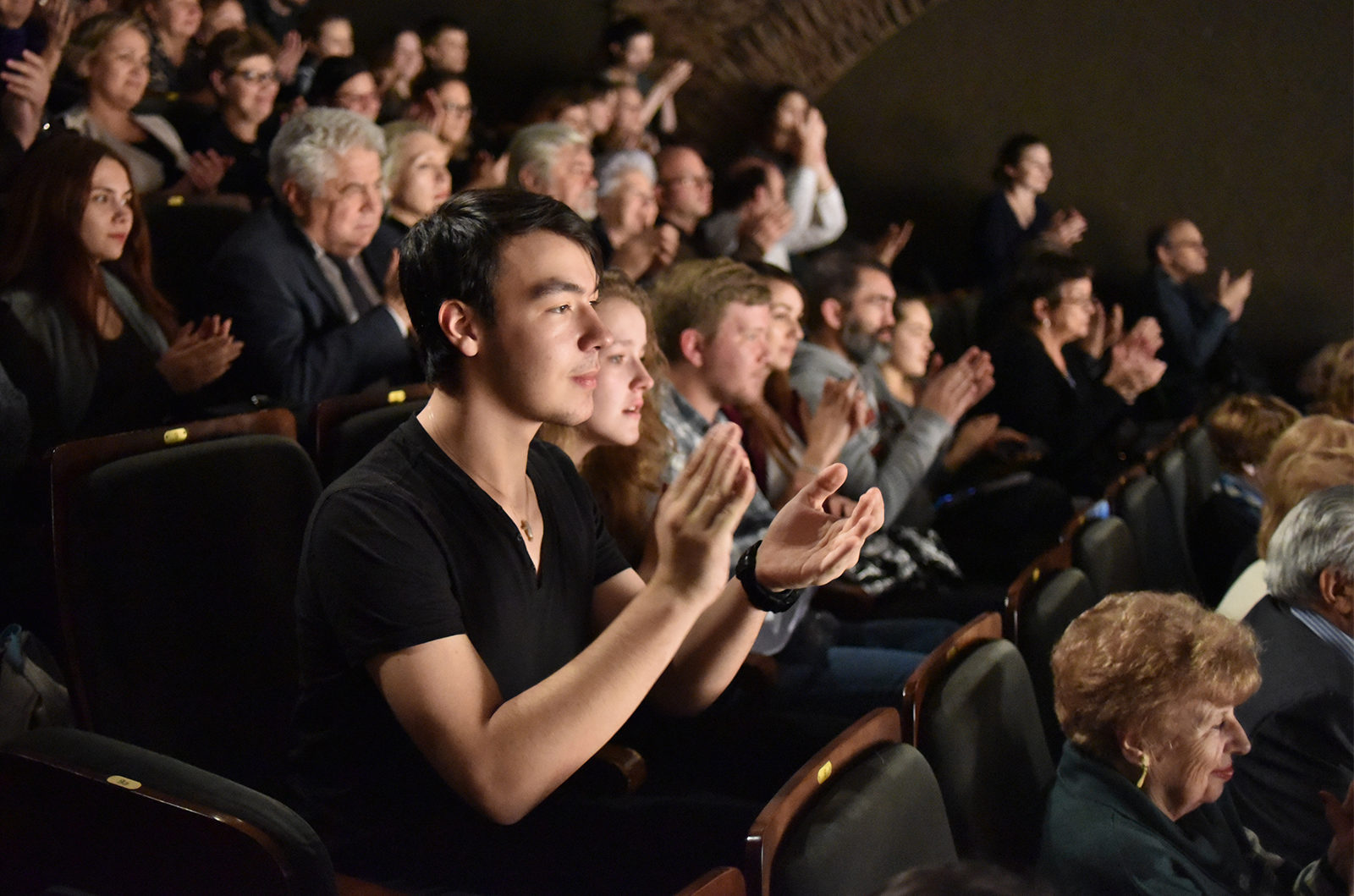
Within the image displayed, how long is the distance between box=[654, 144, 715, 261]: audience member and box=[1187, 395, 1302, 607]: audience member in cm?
152

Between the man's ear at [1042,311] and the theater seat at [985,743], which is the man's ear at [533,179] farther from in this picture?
the theater seat at [985,743]

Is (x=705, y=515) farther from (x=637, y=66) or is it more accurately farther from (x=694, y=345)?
(x=637, y=66)

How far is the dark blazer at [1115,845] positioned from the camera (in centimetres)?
117

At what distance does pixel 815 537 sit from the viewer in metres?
1.17

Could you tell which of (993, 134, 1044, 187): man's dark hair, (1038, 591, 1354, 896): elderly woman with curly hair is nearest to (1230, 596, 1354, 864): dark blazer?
(1038, 591, 1354, 896): elderly woman with curly hair

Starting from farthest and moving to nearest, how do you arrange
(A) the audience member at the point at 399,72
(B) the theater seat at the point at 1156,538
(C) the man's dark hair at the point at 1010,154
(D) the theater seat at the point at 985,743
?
(C) the man's dark hair at the point at 1010,154, (A) the audience member at the point at 399,72, (B) the theater seat at the point at 1156,538, (D) the theater seat at the point at 985,743

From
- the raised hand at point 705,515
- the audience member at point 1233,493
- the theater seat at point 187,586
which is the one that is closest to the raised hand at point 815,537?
the raised hand at point 705,515

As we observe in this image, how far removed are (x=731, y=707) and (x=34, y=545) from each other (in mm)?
942

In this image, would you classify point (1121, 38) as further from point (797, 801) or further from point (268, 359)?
point (797, 801)

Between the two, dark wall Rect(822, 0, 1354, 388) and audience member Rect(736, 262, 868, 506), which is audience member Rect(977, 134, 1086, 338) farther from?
audience member Rect(736, 262, 868, 506)

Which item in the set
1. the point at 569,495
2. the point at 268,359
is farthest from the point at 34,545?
the point at 569,495

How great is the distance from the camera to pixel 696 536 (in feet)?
3.23

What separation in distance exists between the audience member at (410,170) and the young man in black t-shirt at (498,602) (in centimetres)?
162

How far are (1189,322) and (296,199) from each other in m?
3.53
